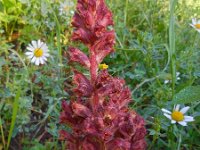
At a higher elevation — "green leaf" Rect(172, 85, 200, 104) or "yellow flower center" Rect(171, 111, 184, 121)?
"yellow flower center" Rect(171, 111, 184, 121)

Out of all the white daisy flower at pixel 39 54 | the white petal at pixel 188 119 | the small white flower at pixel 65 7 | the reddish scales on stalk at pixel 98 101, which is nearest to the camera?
the reddish scales on stalk at pixel 98 101

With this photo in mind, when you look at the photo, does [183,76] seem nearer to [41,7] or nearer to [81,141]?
[41,7]

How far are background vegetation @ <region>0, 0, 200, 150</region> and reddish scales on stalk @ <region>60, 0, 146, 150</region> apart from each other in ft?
0.78

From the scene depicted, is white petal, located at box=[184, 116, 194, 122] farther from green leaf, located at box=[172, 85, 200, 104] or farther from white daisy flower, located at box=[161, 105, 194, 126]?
green leaf, located at box=[172, 85, 200, 104]

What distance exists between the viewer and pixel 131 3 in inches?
142

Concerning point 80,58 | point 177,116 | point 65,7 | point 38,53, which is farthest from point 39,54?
point 80,58

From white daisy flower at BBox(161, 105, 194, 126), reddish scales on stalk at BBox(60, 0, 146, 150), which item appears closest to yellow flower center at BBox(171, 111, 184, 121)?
white daisy flower at BBox(161, 105, 194, 126)

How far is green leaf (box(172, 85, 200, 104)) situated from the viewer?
1623mm

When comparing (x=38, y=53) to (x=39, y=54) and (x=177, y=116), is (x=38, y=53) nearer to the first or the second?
(x=39, y=54)

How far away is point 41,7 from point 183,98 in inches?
69.5

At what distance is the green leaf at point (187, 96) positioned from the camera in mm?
1623

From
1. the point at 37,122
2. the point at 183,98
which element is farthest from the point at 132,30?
the point at 183,98

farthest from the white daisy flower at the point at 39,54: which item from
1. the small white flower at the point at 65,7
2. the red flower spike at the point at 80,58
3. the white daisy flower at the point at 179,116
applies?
the red flower spike at the point at 80,58

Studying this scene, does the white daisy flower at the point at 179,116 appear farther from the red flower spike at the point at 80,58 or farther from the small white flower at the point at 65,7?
the small white flower at the point at 65,7
